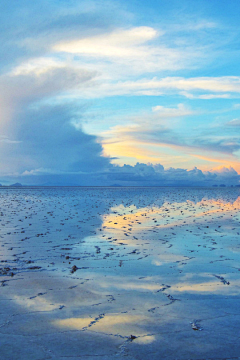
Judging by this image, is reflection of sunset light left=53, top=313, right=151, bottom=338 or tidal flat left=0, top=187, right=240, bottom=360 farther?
reflection of sunset light left=53, top=313, right=151, bottom=338

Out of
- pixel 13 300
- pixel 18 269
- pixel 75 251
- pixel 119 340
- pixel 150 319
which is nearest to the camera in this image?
pixel 119 340

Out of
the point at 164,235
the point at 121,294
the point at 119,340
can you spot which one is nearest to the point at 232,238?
the point at 164,235

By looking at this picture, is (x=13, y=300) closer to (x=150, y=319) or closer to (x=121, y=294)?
(x=121, y=294)

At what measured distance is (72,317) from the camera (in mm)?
6559

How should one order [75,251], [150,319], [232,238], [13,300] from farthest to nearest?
[232,238]
[75,251]
[13,300]
[150,319]

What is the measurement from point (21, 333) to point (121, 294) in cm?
277

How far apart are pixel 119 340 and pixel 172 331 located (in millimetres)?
1070

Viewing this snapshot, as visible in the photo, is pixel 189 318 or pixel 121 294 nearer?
pixel 189 318

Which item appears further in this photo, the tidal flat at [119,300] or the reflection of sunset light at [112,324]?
the reflection of sunset light at [112,324]

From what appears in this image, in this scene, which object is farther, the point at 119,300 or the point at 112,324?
the point at 119,300

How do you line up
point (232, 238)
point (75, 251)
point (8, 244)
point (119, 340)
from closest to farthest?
point (119, 340) → point (75, 251) → point (8, 244) → point (232, 238)

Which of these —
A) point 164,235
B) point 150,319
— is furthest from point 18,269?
point 164,235

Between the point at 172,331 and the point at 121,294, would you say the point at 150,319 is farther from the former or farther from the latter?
the point at 121,294

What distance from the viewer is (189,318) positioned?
651 centimetres
